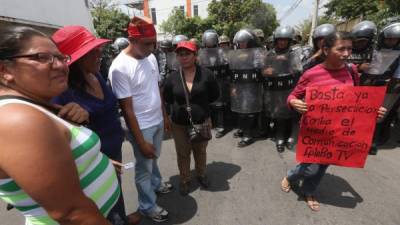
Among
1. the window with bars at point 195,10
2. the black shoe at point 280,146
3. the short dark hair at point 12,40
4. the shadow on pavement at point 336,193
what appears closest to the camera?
the short dark hair at point 12,40

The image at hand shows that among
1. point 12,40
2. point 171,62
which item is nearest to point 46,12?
point 171,62

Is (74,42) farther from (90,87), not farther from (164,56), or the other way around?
(164,56)

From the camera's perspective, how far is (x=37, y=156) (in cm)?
76

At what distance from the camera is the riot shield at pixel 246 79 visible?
434 centimetres

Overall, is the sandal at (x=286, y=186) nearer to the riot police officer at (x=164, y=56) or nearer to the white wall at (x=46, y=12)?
the riot police officer at (x=164, y=56)

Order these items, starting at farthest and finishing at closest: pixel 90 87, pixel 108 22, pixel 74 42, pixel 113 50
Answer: pixel 108 22
pixel 113 50
pixel 90 87
pixel 74 42

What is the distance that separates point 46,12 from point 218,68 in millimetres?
12979

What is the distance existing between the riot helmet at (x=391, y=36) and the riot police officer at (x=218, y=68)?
8.69 feet

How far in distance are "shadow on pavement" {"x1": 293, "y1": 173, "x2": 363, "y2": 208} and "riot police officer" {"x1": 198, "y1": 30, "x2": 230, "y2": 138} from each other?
225 centimetres

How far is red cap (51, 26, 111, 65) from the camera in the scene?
154 centimetres

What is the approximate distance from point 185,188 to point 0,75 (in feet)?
8.50

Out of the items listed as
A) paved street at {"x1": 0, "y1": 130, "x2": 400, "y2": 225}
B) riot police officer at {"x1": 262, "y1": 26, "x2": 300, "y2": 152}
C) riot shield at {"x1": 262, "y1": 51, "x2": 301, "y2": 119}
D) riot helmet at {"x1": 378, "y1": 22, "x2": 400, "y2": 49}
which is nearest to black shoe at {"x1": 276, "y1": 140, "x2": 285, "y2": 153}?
→ riot police officer at {"x1": 262, "y1": 26, "x2": 300, "y2": 152}

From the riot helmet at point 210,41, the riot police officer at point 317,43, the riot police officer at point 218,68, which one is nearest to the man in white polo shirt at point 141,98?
the riot police officer at point 218,68

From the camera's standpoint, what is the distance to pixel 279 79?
13.8ft
